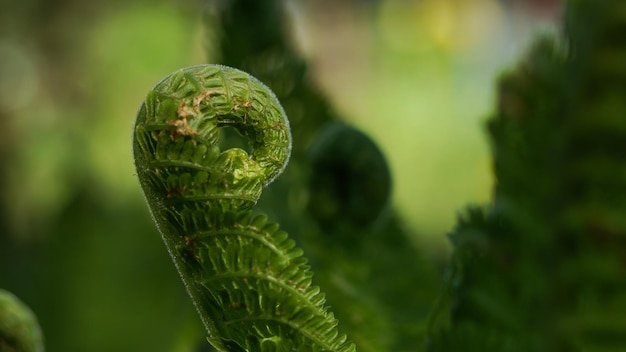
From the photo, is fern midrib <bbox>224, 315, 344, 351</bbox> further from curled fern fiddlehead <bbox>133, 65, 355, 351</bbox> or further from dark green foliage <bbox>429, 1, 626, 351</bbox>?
dark green foliage <bbox>429, 1, 626, 351</bbox>

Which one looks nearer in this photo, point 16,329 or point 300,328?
point 300,328

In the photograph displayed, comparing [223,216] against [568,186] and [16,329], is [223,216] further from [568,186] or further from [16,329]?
[568,186]

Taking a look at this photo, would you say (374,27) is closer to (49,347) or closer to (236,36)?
(49,347)

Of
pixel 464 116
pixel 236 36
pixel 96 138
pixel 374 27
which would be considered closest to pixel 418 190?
pixel 464 116

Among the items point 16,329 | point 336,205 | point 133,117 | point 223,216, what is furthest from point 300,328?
point 133,117

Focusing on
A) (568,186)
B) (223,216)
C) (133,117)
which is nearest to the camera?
(223,216)

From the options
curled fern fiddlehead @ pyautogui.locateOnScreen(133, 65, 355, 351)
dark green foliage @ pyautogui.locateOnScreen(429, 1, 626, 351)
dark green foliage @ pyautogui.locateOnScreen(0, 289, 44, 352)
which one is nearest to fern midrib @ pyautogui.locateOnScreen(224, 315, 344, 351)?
curled fern fiddlehead @ pyautogui.locateOnScreen(133, 65, 355, 351)
